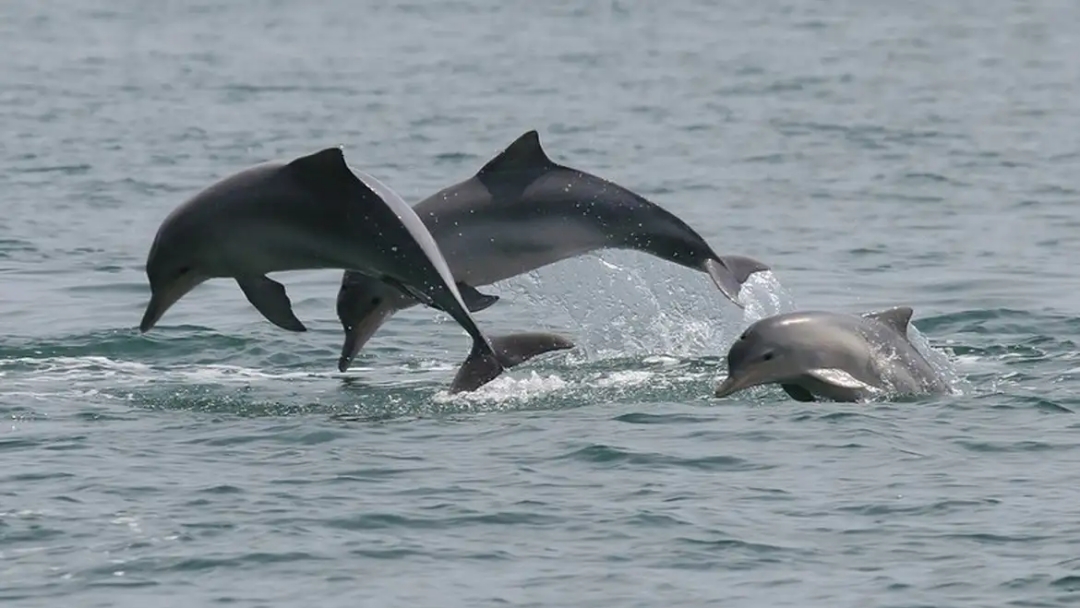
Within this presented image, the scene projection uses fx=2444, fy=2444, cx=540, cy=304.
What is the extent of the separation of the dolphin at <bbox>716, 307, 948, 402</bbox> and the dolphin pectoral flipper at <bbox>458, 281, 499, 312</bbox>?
5.30 feet

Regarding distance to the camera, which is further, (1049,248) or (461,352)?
(1049,248)

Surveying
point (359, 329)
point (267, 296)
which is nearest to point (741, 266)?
point (359, 329)

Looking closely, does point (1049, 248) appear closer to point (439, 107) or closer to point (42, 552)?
point (42, 552)

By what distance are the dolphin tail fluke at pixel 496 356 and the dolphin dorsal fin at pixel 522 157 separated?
1327 millimetres

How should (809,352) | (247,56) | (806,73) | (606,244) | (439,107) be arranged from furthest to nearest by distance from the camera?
(247,56) → (806,73) → (439,107) → (606,244) → (809,352)

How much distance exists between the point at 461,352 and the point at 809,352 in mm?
4137

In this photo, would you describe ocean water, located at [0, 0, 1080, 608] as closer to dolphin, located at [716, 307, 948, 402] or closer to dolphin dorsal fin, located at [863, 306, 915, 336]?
dolphin, located at [716, 307, 948, 402]

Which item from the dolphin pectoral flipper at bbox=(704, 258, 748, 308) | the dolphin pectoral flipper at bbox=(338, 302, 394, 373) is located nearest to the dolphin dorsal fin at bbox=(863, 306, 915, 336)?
the dolphin pectoral flipper at bbox=(704, 258, 748, 308)

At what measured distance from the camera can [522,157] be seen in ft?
54.3

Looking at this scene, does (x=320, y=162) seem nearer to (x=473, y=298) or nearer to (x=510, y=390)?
(x=473, y=298)

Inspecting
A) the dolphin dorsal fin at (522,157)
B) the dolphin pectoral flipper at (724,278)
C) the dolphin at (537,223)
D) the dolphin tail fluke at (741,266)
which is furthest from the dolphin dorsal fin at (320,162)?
the dolphin tail fluke at (741,266)

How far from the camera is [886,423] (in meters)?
14.7

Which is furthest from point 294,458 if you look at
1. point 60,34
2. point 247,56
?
point 60,34

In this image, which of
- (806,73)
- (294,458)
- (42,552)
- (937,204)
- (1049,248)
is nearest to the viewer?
(42,552)
